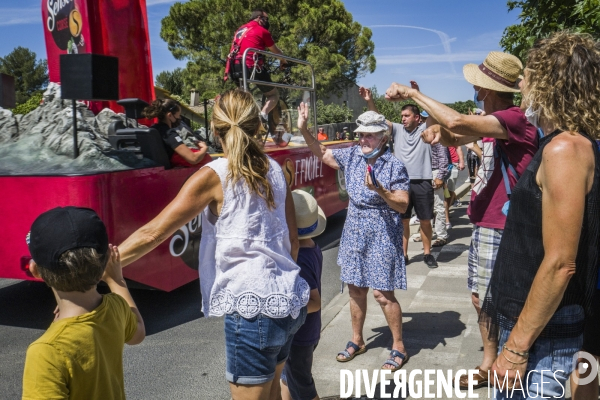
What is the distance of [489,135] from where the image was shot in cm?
265

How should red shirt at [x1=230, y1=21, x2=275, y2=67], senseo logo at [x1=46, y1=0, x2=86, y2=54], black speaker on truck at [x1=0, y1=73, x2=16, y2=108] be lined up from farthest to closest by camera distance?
red shirt at [x1=230, y1=21, x2=275, y2=67]
senseo logo at [x1=46, y1=0, x2=86, y2=54]
black speaker on truck at [x1=0, y1=73, x2=16, y2=108]

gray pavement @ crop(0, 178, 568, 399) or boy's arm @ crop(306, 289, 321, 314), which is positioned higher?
boy's arm @ crop(306, 289, 321, 314)

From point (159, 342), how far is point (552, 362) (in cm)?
339

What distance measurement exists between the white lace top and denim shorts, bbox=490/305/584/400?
0.87m

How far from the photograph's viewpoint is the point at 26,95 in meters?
50.2

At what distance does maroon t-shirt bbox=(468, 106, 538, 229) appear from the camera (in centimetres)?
271

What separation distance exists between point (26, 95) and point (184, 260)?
5117 centimetres

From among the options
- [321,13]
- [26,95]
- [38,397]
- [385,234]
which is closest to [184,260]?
[385,234]

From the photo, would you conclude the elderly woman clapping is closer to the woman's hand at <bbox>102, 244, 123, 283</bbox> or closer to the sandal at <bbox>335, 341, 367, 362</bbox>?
the sandal at <bbox>335, 341, 367, 362</bbox>

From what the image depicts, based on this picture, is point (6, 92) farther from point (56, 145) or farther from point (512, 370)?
point (512, 370)

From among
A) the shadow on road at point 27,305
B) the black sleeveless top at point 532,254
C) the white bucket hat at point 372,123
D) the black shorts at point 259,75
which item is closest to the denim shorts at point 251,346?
the black sleeveless top at point 532,254

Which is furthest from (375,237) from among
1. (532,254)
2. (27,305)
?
(27,305)

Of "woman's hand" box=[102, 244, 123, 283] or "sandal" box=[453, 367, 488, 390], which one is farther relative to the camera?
"sandal" box=[453, 367, 488, 390]

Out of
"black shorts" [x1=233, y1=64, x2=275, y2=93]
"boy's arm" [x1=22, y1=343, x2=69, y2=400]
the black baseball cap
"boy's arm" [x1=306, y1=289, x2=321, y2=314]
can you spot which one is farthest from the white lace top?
"black shorts" [x1=233, y1=64, x2=275, y2=93]
